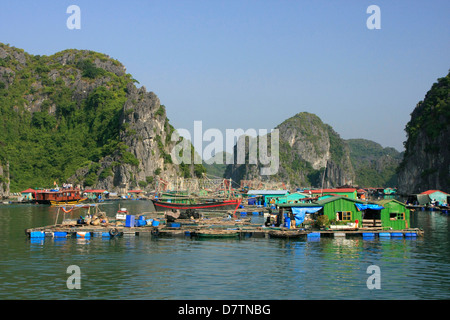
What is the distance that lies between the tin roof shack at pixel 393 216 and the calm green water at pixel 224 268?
283 cm

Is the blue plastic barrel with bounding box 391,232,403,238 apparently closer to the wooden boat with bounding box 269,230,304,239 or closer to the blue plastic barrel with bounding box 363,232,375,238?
the blue plastic barrel with bounding box 363,232,375,238

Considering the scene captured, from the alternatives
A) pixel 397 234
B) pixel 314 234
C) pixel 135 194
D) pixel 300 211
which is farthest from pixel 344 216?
pixel 135 194

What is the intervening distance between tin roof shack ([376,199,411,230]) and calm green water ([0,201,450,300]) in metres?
2.83

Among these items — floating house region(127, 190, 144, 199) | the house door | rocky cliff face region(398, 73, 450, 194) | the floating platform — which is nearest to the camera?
the floating platform

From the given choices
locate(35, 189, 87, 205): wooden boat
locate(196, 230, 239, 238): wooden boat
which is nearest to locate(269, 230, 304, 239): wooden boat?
locate(196, 230, 239, 238): wooden boat

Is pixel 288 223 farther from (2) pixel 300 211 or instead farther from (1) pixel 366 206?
(1) pixel 366 206

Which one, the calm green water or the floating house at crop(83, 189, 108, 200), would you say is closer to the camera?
the calm green water

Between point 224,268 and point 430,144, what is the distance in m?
136

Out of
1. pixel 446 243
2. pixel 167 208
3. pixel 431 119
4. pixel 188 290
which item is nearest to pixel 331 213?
pixel 446 243

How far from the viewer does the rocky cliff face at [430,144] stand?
460ft

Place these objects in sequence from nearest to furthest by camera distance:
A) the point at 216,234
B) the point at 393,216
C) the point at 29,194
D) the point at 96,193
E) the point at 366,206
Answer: the point at 366,206, the point at 216,234, the point at 393,216, the point at 29,194, the point at 96,193

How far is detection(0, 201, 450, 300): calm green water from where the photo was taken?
2681 centimetres

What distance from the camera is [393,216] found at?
161ft

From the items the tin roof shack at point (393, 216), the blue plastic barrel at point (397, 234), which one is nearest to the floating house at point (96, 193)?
the tin roof shack at point (393, 216)
